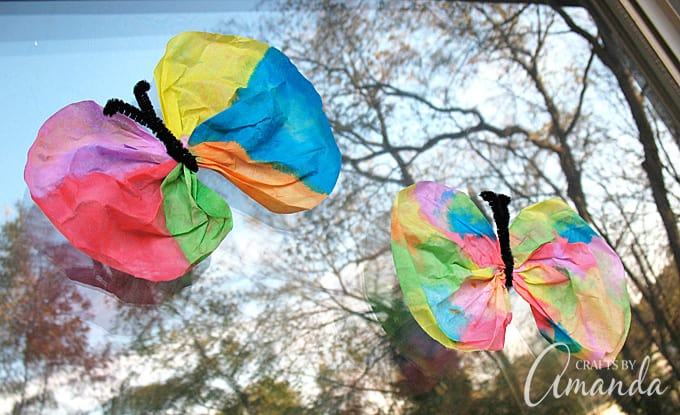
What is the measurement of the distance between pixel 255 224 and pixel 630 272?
0.60 meters

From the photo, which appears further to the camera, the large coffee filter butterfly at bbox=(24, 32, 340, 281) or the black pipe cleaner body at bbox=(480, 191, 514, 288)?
the black pipe cleaner body at bbox=(480, 191, 514, 288)

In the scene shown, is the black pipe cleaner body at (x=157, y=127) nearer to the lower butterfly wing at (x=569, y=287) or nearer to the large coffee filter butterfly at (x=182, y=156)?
the large coffee filter butterfly at (x=182, y=156)

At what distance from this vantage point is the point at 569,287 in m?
0.83

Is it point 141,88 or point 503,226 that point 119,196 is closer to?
point 141,88

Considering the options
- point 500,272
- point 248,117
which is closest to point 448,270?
point 500,272

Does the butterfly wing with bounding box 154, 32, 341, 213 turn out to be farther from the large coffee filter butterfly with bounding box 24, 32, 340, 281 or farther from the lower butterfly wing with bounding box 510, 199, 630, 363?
the lower butterfly wing with bounding box 510, 199, 630, 363

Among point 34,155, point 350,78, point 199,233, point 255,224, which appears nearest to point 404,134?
point 350,78

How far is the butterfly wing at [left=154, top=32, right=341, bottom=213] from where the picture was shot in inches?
29.7

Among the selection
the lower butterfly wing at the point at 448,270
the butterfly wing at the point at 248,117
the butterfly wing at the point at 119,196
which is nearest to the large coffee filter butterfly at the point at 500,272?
the lower butterfly wing at the point at 448,270

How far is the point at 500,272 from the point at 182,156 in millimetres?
421

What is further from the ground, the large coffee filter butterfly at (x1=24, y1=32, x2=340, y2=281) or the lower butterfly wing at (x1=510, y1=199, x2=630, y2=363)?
the large coffee filter butterfly at (x1=24, y1=32, x2=340, y2=281)

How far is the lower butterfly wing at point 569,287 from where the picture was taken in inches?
32.6

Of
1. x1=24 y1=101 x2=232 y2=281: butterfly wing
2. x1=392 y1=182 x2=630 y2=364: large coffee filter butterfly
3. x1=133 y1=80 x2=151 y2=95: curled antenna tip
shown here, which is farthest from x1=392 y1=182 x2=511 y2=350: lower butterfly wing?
x1=133 y1=80 x2=151 y2=95: curled antenna tip

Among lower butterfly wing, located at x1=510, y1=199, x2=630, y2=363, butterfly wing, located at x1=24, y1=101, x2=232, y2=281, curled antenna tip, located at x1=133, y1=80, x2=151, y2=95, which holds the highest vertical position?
curled antenna tip, located at x1=133, y1=80, x2=151, y2=95
